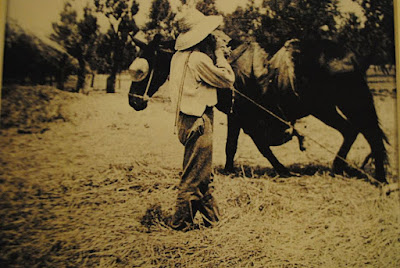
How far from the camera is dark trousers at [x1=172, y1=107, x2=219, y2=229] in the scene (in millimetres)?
2182

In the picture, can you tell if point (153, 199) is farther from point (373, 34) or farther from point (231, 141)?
point (373, 34)

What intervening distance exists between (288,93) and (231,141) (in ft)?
1.87

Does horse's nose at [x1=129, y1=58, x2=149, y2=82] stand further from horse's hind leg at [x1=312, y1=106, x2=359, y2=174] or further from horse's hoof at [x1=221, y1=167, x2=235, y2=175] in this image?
horse's hind leg at [x1=312, y1=106, x2=359, y2=174]

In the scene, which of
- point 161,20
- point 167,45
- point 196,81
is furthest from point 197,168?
point 161,20

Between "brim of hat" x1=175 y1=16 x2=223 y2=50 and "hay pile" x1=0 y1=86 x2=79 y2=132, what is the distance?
0.78 meters

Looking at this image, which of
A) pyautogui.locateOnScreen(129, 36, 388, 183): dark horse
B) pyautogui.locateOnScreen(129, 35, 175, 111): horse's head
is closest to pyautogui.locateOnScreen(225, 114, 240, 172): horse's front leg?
pyautogui.locateOnScreen(129, 36, 388, 183): dark horse

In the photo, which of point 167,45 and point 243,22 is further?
point 243,22

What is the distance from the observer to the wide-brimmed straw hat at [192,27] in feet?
7.36

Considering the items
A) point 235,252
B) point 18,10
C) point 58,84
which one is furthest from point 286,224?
point 18,10

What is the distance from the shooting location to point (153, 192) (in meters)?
2.16

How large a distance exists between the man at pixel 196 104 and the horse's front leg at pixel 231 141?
0.51ft

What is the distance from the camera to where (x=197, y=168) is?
222 centimetres

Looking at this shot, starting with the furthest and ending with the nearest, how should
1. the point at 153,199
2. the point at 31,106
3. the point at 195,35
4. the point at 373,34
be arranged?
the point at 373,34 < the point at 195,35 < the point at 153,199 < the point at 31,106

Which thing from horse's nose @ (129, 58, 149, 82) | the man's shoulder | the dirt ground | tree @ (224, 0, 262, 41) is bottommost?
the dirt ground
